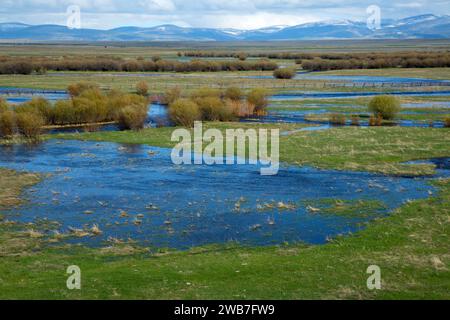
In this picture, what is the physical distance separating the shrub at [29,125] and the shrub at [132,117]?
26.8ft

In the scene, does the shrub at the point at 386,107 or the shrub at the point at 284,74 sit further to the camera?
the shrub at the point at 284,74

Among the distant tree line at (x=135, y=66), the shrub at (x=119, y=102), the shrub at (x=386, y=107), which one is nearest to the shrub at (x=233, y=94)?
→ the shrub at (x=119, y=102)

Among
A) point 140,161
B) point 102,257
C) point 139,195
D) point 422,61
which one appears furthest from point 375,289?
point 422,61

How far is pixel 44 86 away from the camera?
9425 centimetres

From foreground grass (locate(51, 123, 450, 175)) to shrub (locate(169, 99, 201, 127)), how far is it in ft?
6.75

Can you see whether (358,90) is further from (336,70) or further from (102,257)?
(102,257)

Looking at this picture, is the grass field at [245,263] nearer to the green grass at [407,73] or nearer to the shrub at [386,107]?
the shrub at [386,107]

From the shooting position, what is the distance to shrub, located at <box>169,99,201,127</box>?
58.2 m

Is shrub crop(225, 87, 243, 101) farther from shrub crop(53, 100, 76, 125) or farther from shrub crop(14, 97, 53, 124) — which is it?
shrub crop(14, 97, 53, 124)

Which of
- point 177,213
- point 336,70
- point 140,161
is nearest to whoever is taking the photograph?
point 177,213

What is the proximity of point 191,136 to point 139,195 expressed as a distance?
20696mm

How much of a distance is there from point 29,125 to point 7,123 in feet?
9.51

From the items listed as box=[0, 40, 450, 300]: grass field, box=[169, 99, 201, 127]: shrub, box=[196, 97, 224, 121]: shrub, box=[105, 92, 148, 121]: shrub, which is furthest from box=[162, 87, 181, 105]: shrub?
box=[0, 40, 450, 300]: grass field

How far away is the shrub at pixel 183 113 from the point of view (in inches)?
2291
